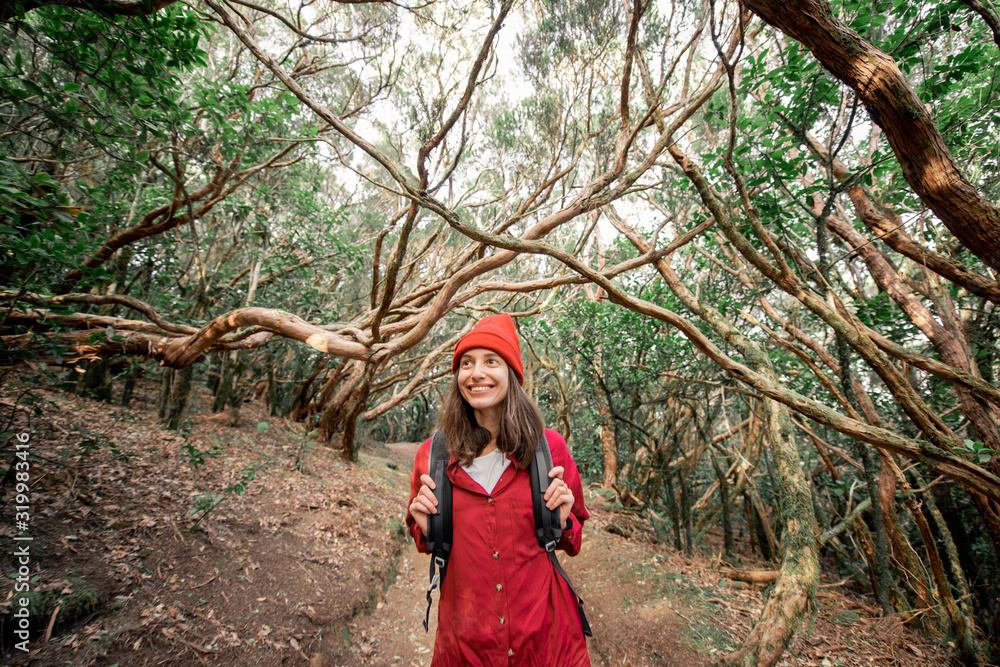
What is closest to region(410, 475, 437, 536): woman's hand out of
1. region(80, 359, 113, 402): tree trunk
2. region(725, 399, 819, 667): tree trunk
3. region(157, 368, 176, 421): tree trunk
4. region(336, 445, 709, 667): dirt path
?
region(336, 445, 709, 667): dirt path

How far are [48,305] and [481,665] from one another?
142 inches

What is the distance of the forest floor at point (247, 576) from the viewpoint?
93.4 inches

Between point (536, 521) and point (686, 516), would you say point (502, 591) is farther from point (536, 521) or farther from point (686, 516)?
point (686, 516)

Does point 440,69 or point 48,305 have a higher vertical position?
point 440,69

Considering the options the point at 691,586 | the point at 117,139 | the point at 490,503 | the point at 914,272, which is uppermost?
the point at 914,272

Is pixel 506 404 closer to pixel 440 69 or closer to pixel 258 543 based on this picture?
pixel 258 543

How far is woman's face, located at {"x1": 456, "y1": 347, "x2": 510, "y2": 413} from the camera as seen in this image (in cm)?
178

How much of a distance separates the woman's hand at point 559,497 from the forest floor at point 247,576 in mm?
2507

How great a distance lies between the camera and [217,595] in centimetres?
295

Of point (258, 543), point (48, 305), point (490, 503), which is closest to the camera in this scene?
point (490, 503)

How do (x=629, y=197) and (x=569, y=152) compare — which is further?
(x=629, y=197)

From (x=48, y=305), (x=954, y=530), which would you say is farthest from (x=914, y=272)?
(x=48, y=305)

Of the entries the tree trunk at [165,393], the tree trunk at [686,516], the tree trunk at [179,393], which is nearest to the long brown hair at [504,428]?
the tree trunk at [686,516]

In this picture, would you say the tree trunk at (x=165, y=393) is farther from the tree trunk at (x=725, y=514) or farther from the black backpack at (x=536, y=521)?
the tree trunk at (x=725, y=514)
